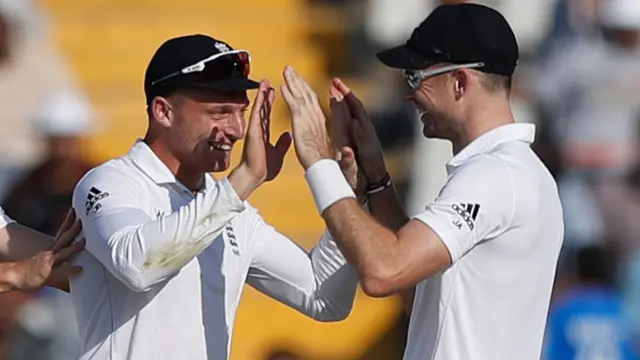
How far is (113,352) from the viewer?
467 cm

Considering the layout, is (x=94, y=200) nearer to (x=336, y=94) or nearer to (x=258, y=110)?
(x=258, y=110)

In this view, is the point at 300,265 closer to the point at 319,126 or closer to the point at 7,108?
the point at 319,126

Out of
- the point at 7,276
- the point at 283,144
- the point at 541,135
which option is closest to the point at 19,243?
the point at 7,276

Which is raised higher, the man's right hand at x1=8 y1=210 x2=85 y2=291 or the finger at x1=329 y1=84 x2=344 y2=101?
the finger at x1=329 y1=84 x2=344 y2=101

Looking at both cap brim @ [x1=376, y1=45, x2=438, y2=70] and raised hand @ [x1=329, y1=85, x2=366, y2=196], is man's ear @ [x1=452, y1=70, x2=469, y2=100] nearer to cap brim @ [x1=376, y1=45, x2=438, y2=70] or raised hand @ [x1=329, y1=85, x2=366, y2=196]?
cap brim @ [x1=376, y1=45, x2=438, y2=70]

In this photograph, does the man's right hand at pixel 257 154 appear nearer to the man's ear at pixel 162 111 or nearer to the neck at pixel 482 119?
the man's ear at pixel 162 111

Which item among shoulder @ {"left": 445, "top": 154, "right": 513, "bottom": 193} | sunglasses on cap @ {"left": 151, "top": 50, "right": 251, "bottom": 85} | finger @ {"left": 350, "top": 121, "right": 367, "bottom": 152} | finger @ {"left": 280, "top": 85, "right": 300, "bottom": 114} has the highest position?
sunglasses on cap @ {"left": 151, "top": 50, "right": 251, "bottom": 85}

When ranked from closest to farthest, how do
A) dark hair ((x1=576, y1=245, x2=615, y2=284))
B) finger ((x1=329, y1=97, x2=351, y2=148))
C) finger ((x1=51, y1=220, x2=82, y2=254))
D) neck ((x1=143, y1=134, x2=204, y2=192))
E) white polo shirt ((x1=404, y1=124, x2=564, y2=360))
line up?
white polo shirt ((x1=404, y1=124, x2=564, y2=360)) → finger ((x1=51, y1=220, x2=82, y2=254)) → neck ((x1=143, y1=134, x2=204, y2=192)) → finger ((x1=329, y1=97, x2=351, y2=148)) → dark hair ((x1=576, y1=245, x2=615, y2=284))

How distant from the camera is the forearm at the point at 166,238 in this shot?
4.43 metres

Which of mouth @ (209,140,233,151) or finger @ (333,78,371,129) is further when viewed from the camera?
finger @ (333,78,371,129)

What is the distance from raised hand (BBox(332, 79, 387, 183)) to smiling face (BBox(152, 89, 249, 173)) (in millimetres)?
344

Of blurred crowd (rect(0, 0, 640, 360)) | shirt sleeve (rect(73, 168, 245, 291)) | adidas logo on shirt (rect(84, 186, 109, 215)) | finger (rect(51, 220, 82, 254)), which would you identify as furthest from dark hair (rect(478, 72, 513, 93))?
blurred crowd (rect(0, 0, 640, 360))

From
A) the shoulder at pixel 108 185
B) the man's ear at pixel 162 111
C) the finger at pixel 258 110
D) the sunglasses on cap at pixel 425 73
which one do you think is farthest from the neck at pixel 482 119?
the shoulder at pixel 108 185

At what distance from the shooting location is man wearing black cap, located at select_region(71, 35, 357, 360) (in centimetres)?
448
